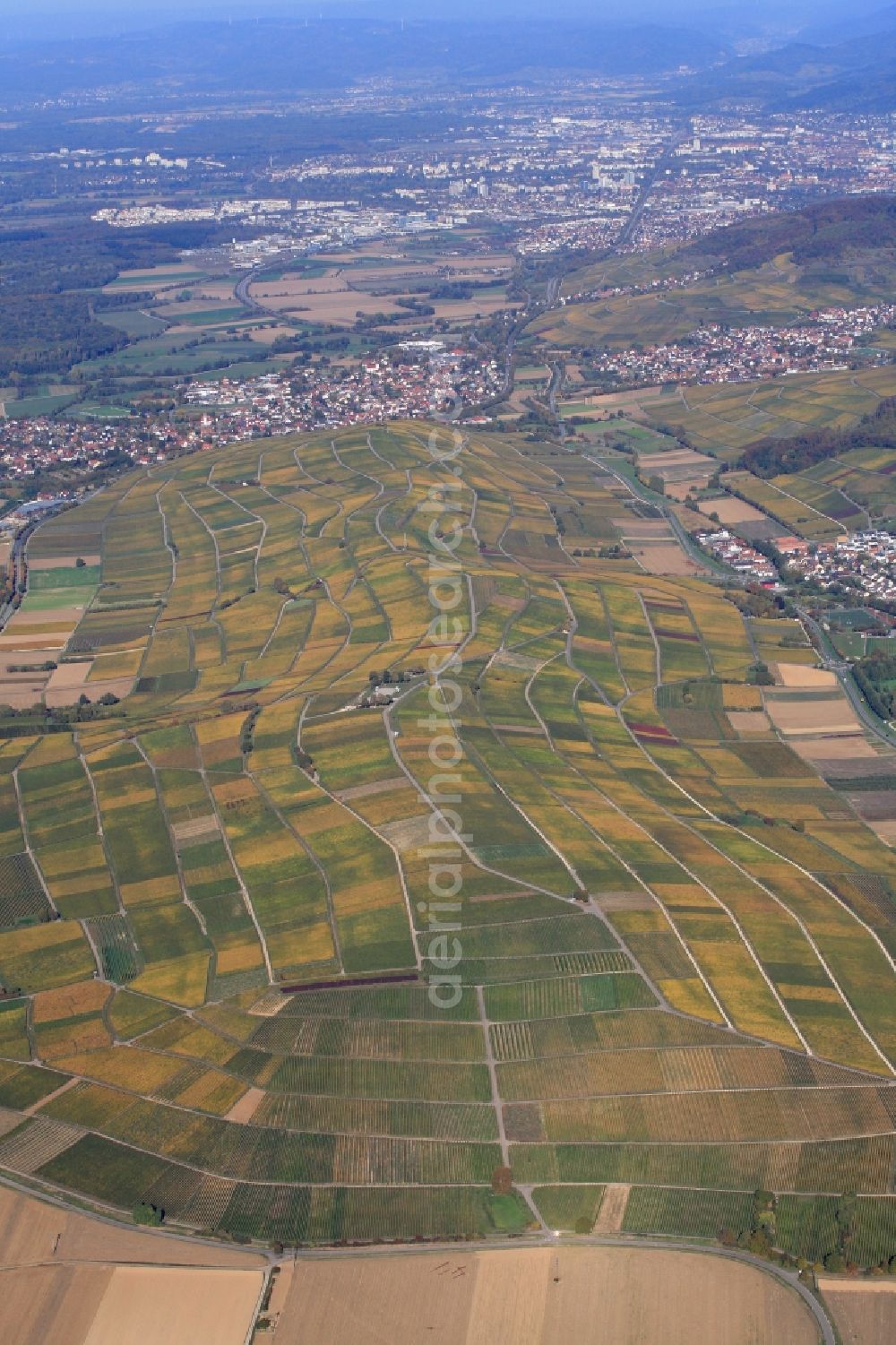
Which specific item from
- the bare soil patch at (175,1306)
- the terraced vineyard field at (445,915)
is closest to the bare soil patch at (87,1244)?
the bare soil patch at (175,1306)

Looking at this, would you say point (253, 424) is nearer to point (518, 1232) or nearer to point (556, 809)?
point (556, 809)

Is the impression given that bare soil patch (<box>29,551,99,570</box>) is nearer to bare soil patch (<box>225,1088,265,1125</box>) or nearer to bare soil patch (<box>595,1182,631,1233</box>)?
bare soil patch (<box>225,1088,265,1125</box>)

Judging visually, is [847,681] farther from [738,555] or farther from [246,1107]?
[246,1107]

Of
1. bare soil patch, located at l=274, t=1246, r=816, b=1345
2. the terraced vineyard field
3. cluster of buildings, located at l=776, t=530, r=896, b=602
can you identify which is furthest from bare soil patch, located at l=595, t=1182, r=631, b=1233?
cluster of buildings, located at l=776, t=530, r=896, b=602

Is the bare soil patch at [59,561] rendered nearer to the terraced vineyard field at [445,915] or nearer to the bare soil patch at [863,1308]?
the terraced vineyard field at [445,915]

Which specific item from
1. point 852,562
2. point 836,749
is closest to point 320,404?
point 852,562
